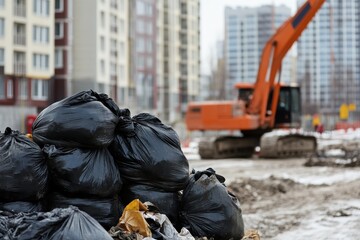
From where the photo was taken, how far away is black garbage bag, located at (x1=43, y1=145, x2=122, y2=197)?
4227mm

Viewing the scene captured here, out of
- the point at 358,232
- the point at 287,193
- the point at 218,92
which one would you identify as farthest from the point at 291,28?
the point at 218,92

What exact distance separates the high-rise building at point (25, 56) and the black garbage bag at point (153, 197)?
115ft

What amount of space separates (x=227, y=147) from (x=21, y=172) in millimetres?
16271

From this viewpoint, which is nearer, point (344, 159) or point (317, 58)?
point (344, 159)

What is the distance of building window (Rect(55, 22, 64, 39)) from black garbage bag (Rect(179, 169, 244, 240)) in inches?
1731

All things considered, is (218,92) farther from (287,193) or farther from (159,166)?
(159,166)

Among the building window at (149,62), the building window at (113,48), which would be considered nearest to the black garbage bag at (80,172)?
the building window at (113,48)

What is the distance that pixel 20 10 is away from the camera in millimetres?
41906

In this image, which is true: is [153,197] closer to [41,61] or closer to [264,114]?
[264,114]

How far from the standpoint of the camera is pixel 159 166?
4.59 metres

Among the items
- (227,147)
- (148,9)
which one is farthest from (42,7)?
(227,147)

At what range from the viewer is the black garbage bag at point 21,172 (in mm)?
4090

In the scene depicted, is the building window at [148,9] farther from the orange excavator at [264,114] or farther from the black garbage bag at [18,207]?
the black garbage bag at [18,207]

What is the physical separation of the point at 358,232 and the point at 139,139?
343 cm
